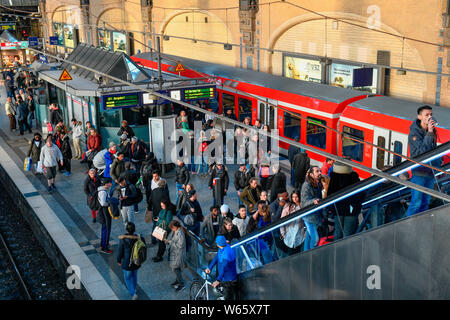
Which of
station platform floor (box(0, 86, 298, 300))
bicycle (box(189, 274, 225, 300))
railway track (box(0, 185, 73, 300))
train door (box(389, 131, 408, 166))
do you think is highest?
train door (box(389, 131, 408, 166))

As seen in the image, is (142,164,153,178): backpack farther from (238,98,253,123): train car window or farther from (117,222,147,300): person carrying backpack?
(238,98,253,123): train car window

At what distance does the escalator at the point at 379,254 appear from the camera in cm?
604

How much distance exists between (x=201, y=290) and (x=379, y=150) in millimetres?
7594

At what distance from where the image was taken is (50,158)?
626 inches

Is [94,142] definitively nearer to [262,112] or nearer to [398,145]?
[262,112]

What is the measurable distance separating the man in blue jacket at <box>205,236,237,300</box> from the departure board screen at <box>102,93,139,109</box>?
29.9 feet

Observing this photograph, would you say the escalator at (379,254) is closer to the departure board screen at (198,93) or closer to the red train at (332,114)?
the red train at (332,114)

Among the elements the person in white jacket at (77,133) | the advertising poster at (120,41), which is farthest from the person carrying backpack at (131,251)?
the advertising poster at (120,41)

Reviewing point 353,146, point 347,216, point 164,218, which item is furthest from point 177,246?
point 353,146

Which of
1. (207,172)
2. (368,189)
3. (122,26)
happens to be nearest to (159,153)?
(207,172)

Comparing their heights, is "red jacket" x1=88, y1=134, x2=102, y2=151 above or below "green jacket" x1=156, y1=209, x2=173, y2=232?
above

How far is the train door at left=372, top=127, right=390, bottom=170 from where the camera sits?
1509cm

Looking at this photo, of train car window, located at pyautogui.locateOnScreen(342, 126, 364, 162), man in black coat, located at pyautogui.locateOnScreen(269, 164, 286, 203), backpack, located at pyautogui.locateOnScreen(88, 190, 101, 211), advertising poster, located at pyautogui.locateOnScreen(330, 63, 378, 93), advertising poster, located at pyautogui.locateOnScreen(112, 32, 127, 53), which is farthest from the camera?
advertising poster, located at pyautogui.locateOnScreen(112, 32, 127, 53)

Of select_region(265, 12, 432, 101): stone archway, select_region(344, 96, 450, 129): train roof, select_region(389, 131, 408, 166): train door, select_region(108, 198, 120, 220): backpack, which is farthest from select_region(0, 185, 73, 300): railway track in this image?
select_region(265, 12, 432, 101): stone archway
